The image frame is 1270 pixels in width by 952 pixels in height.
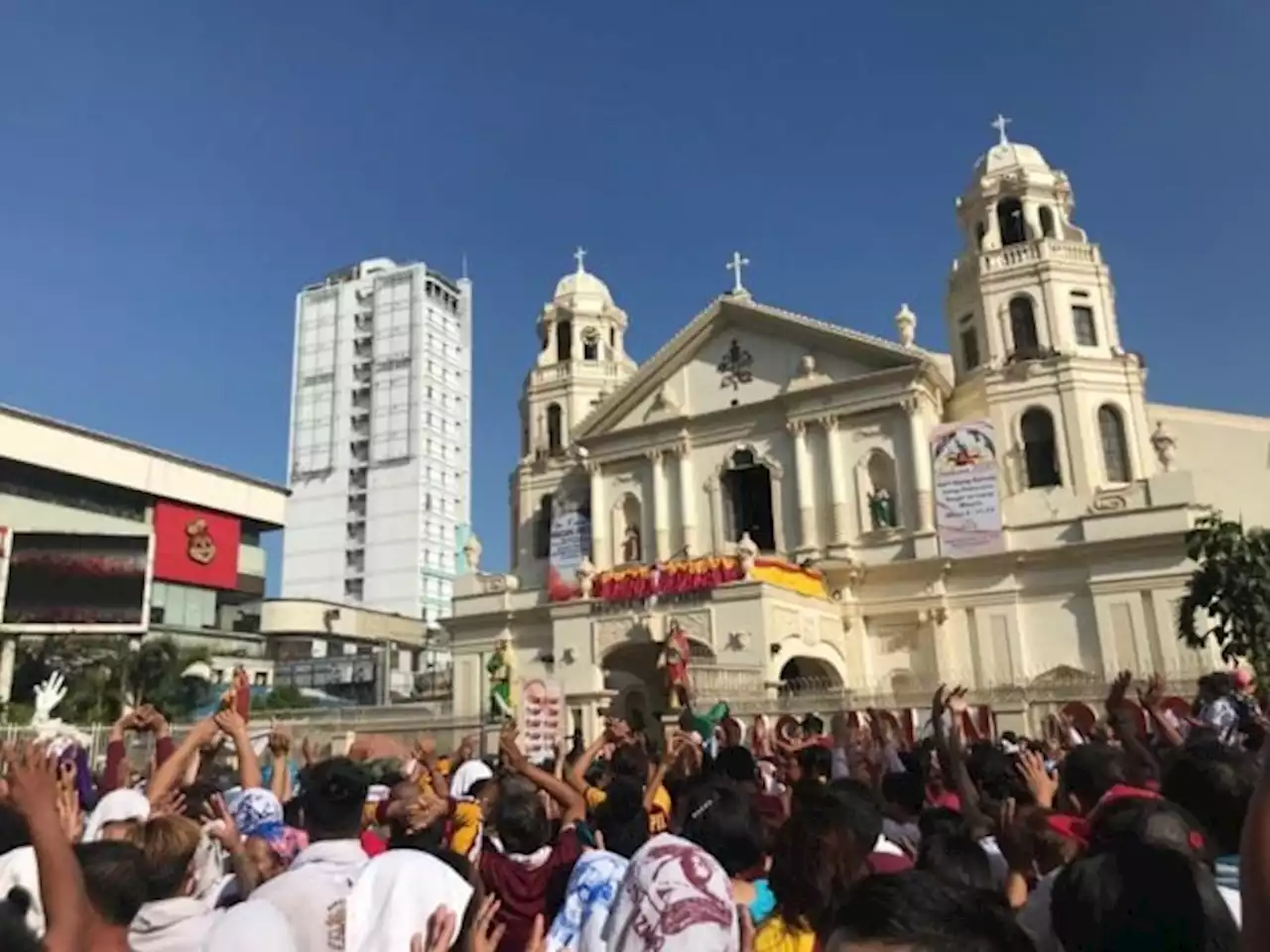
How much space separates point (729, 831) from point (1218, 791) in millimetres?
1724

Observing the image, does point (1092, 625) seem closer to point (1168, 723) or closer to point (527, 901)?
point (1168, 723)

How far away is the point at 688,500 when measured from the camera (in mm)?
33906

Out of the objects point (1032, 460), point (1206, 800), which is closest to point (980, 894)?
point (1206, 800)

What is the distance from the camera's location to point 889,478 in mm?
31234

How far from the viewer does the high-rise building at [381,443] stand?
77.6 m

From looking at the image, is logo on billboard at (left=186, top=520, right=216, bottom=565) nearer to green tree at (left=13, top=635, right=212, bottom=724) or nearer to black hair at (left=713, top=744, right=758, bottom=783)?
green tree at (left=13, top=635, right=212, bottom=724)

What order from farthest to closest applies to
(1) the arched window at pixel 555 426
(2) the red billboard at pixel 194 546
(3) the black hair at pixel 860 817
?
(2) the red billboard at pixel 194 546 → (1) the arched window at pixel 555 426 → (3) the black hair at pixel 860 817

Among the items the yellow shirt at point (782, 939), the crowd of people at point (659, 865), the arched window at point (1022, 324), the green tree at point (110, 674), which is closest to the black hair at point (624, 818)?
the crowd of people at point (659, 865)

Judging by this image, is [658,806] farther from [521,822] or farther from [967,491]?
[967,491]

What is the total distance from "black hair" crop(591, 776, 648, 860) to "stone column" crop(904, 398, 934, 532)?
2627 cm

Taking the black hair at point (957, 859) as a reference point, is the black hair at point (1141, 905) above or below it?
above

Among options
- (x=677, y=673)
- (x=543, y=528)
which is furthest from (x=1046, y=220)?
(x=543, y=528)

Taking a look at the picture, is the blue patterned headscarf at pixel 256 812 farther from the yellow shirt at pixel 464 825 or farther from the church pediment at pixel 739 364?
the church pediment at pixel 739 364

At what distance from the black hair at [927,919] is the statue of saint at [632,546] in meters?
32.9
